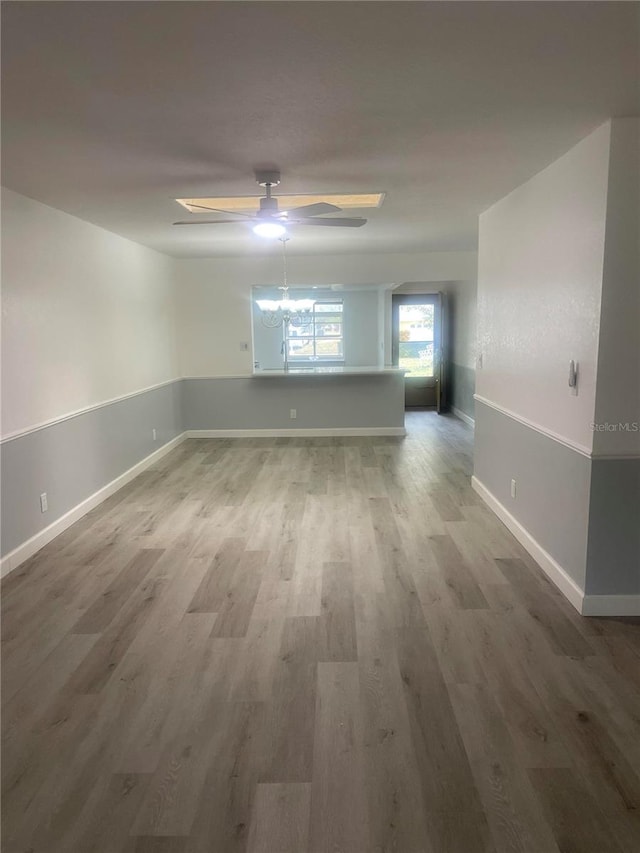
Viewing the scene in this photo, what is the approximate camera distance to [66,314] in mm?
4250

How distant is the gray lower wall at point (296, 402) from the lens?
24.2 feet

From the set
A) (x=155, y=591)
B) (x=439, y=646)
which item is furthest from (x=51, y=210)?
(x=439, y=646)

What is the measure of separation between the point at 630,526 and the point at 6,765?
9.40 ft

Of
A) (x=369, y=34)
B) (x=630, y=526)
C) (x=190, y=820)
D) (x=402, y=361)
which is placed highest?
(x=369, y=34)

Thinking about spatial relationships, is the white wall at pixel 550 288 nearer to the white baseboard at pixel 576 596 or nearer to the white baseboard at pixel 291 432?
the white baseboard at pixel 576 596

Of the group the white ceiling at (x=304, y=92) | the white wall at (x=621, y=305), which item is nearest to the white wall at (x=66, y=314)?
the white ceiling at (x=304, y=92)

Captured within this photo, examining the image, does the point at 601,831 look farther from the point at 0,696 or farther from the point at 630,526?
the point at 0,696

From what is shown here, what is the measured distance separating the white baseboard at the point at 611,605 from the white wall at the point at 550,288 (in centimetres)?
79

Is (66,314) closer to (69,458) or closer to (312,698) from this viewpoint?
(69,458)

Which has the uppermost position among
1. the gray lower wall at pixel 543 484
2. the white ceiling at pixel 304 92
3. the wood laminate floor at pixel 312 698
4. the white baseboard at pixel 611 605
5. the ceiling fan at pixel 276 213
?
the white ceiling at pixel 304 92

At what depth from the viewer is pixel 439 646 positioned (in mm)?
2609

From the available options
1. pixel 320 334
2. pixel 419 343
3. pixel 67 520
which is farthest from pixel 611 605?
pixel 320 334

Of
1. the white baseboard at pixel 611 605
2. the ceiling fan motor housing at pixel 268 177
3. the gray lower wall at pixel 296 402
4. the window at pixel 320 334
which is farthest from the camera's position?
the window at pixel 320 334

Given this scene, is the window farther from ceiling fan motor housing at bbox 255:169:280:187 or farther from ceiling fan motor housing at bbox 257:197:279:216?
ceiling fan motor housing at bbox 255:169:280:187
